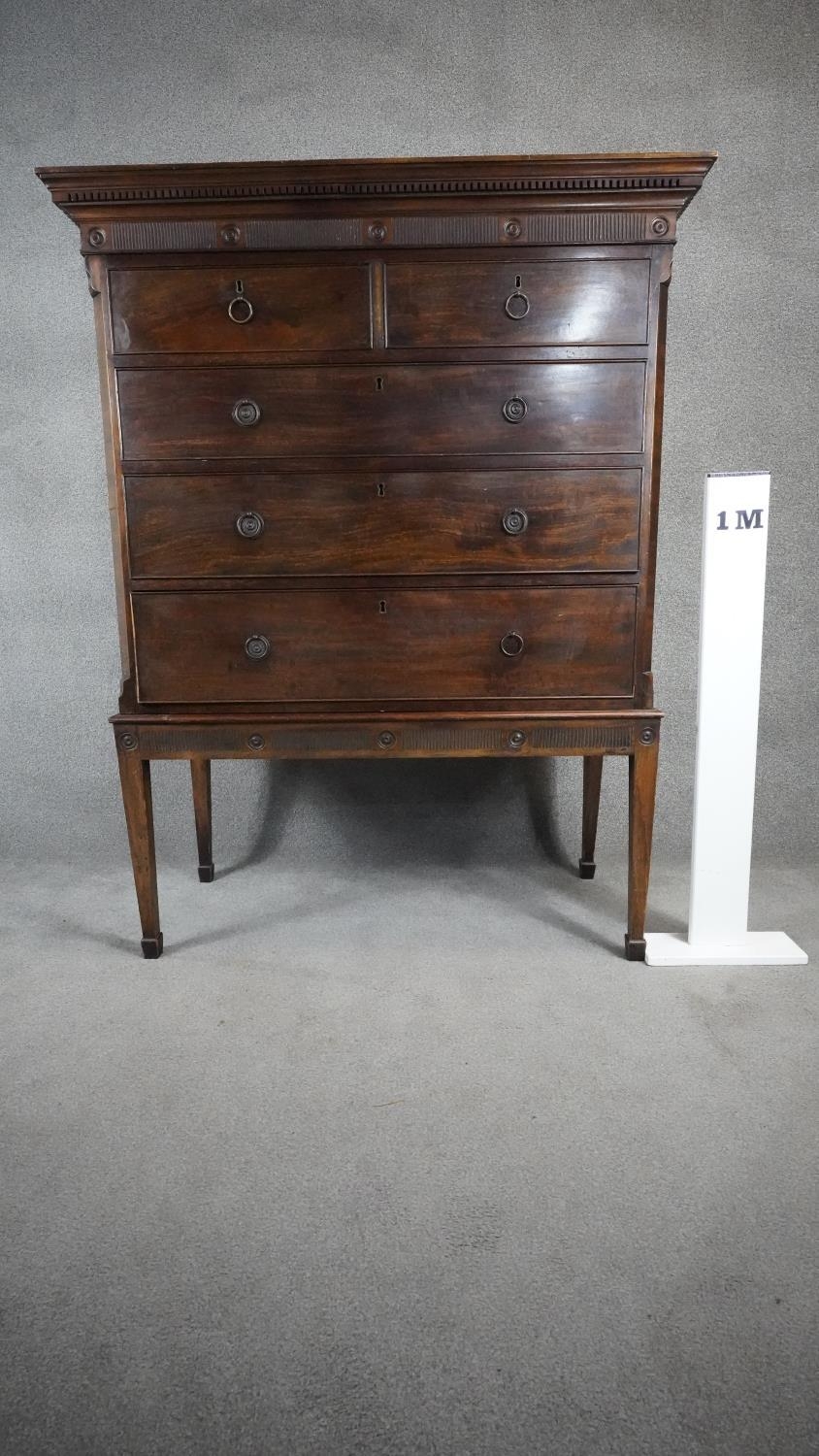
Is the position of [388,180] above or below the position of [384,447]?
above

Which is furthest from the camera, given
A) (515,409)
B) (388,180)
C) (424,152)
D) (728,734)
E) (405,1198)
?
(424,152)

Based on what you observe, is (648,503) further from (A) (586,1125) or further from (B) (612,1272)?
(B) (612,1272)

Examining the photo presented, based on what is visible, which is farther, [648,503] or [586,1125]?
[648,503]

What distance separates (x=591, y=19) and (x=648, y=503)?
66.0 inches

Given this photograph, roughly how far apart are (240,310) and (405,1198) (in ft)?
5.89

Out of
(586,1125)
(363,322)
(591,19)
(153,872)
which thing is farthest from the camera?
(591,19)

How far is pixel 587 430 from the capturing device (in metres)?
2.07

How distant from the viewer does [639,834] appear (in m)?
2.26

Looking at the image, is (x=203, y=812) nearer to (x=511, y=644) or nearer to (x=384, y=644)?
(x=384, y=644)

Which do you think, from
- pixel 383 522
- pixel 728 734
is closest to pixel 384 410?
pixel 383 522

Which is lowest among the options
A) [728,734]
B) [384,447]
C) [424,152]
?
[728,734]

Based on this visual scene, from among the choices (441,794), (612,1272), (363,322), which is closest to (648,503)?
(363,322)

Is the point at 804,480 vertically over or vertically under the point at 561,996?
over

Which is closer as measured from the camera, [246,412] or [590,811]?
[246,412]
